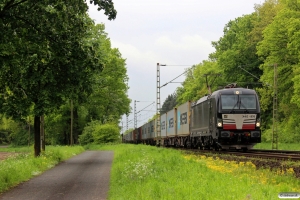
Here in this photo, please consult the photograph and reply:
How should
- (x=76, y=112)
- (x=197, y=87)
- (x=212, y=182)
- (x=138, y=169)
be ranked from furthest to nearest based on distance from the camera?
(x=197, y=87)
(x=76, y=112)
(x=138, y=169)
(x=212, y=182)

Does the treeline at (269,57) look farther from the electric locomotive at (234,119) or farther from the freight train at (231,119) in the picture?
the electric locomotive at (234,119)

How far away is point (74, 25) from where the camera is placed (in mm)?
15641

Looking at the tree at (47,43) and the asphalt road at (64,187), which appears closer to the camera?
the asphalt road at (64,187)

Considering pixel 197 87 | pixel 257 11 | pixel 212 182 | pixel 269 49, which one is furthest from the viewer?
pixel 197 87

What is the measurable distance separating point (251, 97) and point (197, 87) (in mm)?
51342

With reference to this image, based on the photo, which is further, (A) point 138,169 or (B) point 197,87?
(B) point 197,87

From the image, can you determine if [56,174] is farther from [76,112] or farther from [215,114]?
[76,112]

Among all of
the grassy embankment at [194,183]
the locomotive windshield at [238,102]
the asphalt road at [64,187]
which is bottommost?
the asphalt road at [64,187]

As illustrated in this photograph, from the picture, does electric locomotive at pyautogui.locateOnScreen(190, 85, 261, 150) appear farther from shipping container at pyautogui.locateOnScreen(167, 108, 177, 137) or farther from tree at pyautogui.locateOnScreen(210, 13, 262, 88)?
tree at pyautogui.locateOnScreen(210, 13, 262, 88)

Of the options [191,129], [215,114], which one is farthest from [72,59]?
[191,129]

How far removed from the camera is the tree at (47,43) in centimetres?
1481

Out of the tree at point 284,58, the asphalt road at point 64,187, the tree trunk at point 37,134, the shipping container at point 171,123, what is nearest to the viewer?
the asphalt road at point 64,187

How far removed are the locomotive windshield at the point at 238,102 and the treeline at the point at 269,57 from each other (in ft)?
24.2

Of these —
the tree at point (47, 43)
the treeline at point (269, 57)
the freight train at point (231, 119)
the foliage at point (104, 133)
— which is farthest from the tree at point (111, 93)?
the tree at point (47, 43)
